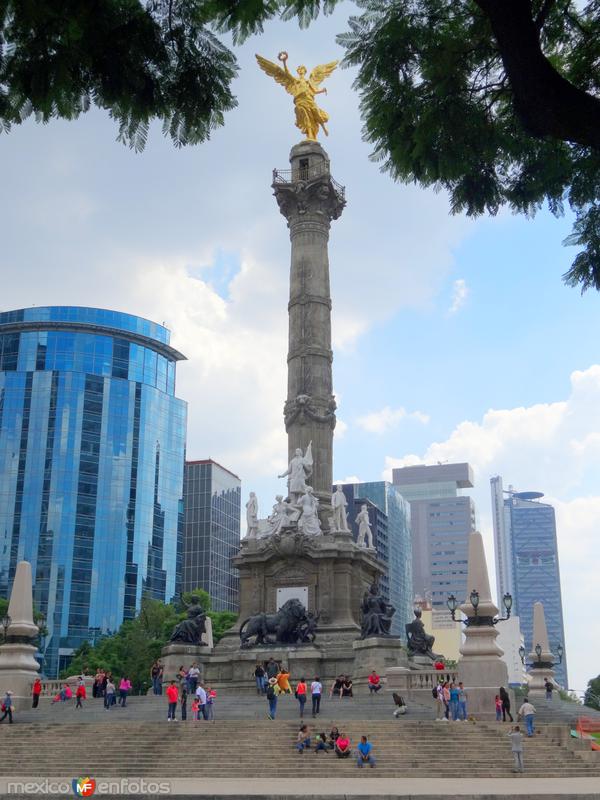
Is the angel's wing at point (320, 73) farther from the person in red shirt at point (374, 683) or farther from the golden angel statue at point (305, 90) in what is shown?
the person in red shirt at point (374, 683)

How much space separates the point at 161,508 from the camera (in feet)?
334

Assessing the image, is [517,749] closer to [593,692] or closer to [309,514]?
[309,514]

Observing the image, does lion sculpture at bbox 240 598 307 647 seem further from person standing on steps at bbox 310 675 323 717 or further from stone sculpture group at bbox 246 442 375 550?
person standing on steps at bbox 310 675 323 717

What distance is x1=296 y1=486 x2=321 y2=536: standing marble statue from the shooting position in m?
39.6

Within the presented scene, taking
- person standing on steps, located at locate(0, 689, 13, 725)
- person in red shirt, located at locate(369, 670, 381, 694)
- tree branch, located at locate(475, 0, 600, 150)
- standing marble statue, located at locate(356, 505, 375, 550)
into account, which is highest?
standing marble statue, located at locate(356, 505, 375, 550)

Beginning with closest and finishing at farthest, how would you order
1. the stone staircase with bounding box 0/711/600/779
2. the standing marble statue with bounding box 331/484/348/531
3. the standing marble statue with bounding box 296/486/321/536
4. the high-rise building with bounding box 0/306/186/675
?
the stone staircase with bounding box 0/711/600/779 < the standing marble statue with bounding box 296/486/321/536 < the standing marble statue with bounding box 331/484/348/531 < the high-rise building with bounding box 0/306/186/675

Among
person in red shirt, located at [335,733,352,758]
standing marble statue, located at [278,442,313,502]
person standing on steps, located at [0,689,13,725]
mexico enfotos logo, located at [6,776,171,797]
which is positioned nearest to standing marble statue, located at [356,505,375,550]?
standing marble statue, located at [278,442,313,502]

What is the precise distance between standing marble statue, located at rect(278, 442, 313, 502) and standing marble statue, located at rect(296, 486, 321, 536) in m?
0.39

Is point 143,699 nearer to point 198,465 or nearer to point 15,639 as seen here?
point 15,639

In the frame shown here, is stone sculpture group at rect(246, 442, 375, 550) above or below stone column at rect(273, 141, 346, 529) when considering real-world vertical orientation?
below

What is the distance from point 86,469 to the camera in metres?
95.9

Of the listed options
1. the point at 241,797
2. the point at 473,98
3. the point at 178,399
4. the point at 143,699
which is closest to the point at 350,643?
the point at 143,699

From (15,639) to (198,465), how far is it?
8489 centimetres

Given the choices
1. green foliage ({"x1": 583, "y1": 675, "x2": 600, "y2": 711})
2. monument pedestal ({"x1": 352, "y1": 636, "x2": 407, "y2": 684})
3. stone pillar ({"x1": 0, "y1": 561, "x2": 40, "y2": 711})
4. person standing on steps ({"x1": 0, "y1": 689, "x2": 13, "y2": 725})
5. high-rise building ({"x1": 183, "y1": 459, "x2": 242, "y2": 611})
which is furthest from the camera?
high-rise building ({"x1": 183, "y1": 459, "x2": 242, "y2": 611})
